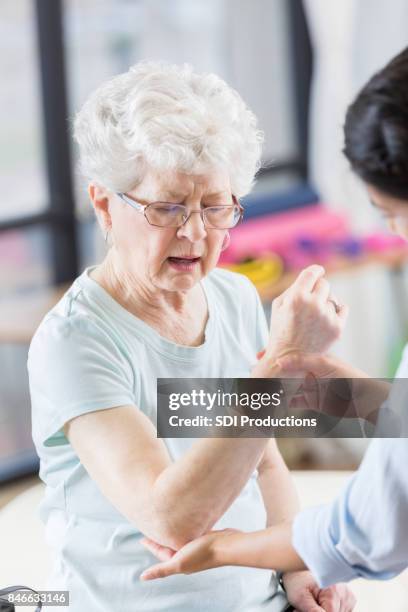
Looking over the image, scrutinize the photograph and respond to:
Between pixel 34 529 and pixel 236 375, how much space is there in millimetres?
493

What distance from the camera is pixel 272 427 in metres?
1.00

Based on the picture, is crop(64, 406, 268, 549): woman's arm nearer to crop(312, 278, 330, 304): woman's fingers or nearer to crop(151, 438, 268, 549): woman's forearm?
crop(151, 438, 268, 549): woman's forearm

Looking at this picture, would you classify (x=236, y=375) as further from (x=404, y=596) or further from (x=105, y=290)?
(x=404, y=596)

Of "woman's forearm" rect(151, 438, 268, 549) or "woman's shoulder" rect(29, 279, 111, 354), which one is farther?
"woman's shoulder" rect(29, 279, 111, 354)

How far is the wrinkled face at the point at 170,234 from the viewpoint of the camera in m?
1.02

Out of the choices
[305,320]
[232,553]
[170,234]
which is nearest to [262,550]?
[232,553]

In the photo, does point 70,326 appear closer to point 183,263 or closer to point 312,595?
point 183,263

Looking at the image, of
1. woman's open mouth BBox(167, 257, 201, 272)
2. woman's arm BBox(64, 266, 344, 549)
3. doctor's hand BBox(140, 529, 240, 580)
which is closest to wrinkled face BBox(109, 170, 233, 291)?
woman's open mouth BBox(167, 257, 201, 272)

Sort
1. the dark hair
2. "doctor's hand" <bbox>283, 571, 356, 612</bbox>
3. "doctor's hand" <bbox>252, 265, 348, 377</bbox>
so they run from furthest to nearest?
1. "doctor's hand" <bbox>283, 571, 356, 612</bbox>
2. "doctor's hand" <bbox>252, 265, 348, 377</bbox>
3. the dark hair

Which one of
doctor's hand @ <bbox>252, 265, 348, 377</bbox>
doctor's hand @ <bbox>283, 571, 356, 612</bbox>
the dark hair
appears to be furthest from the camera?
doctor's hand @ <bbox>283, 571, 356, 612</bbox>

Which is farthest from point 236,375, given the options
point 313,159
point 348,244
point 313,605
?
point 313,159

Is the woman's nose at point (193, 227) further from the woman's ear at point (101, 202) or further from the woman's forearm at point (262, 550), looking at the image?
the woman's forearm at point (262, 550)

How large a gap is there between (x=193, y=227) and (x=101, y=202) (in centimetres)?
11

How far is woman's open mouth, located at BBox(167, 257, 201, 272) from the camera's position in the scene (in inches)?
42.3
